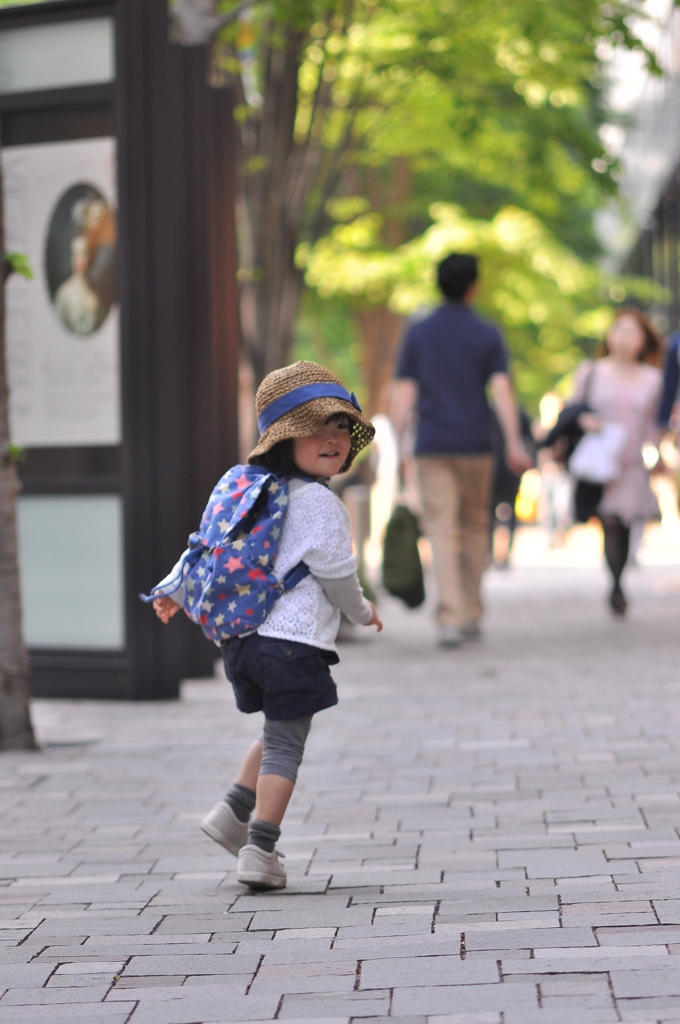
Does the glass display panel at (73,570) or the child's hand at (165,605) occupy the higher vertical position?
the child's hand at (165,605)

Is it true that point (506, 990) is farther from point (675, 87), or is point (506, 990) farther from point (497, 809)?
point (675, 87)

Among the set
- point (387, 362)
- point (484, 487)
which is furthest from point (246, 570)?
point (387, 362)

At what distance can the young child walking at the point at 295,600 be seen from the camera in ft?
14.0

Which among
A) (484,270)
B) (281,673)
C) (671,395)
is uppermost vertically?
(484,270)

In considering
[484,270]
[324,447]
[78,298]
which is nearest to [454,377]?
[78,298]

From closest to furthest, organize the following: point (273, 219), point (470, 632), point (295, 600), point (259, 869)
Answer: point (259, 869), point (295, 600), point (470, 632), point (273, 219)

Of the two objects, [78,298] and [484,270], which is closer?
[78,298]

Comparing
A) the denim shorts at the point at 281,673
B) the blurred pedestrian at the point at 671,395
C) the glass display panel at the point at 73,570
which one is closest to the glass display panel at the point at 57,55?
the glass display panel at the point at 73,570

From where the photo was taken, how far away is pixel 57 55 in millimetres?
7949

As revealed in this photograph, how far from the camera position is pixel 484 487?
389 inches

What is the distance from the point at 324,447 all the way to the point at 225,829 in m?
1.03

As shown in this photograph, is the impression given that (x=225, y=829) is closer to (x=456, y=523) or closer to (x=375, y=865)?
(x=375, y=865)

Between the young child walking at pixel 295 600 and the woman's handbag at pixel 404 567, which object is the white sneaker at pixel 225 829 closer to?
the young child walking at pixel 295 600

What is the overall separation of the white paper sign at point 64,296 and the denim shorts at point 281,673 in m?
3.75
